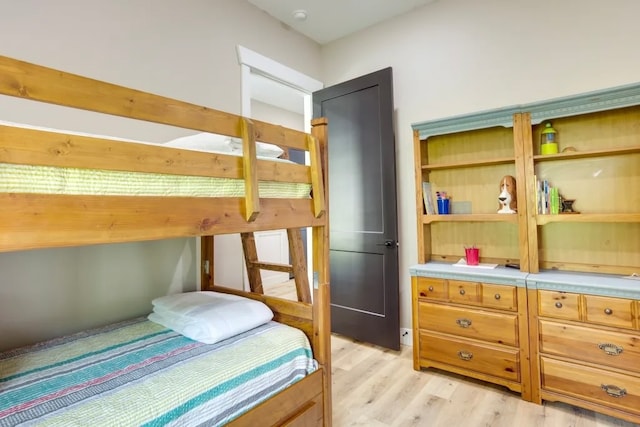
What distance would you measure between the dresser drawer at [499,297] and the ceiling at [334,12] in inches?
89.8

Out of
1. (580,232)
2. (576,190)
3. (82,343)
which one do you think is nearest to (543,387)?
(580,232)

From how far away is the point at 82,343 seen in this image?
147 cm

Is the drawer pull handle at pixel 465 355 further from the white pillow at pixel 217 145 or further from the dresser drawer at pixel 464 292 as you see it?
the white pillow at pixel 217 145

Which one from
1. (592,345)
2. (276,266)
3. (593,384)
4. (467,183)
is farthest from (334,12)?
(593,384)

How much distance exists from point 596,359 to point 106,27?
3191 millimetres

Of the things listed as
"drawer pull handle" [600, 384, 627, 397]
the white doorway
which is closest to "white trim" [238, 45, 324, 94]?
the white doorway

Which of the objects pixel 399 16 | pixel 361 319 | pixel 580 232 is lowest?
pixel 361 319

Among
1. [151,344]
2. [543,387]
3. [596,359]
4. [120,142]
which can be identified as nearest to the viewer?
[120,142]

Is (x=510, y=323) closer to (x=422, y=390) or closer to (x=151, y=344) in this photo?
(x=422, y=390)

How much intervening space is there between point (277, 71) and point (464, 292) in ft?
7.39

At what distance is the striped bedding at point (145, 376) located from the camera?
968 mm

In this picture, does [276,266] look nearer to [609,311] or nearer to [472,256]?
[472,256]

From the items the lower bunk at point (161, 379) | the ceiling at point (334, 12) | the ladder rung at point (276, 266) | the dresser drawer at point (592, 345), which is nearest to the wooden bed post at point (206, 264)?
the ladder rung at point (276, 266)

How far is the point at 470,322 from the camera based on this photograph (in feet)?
7.23
